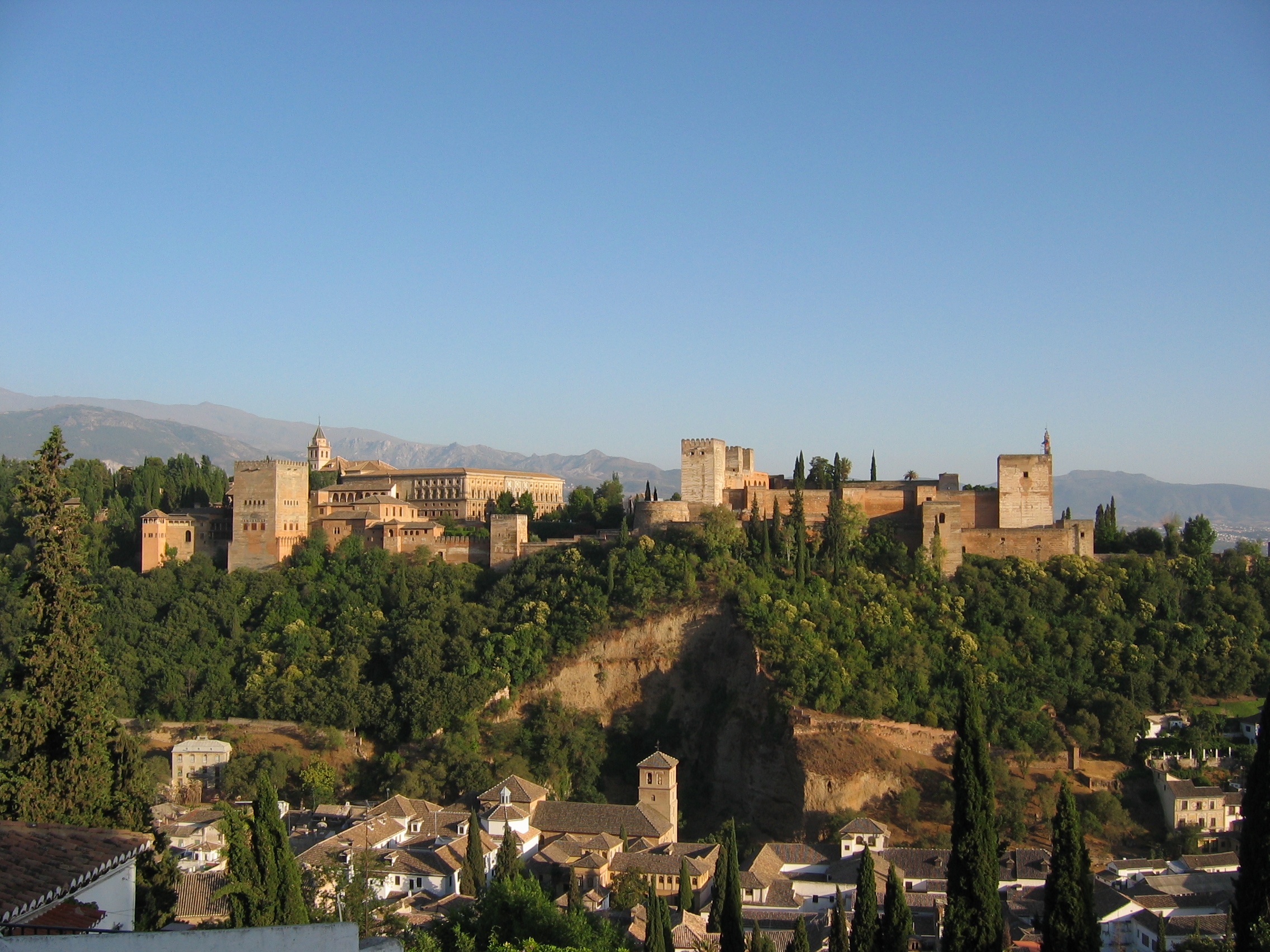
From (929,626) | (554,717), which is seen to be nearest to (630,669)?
(554,717)

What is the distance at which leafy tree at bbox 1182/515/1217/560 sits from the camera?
4631 centimetres

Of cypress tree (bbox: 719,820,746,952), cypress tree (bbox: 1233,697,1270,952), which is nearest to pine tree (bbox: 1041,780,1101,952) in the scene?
cypress tree (bbox: 1233,697,1270,952)

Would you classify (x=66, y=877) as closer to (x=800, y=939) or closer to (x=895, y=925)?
(x=895, y=925)

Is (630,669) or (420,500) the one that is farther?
(420,500)

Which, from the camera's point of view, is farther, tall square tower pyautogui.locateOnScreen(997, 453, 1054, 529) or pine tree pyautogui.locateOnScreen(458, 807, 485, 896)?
tall square tower pyautogui.locateOnScreen(997, 453, 1054, 529)

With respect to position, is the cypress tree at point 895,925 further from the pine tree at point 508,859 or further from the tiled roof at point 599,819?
the tiled roof at point 599,819

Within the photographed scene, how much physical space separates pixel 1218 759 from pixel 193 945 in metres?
38.5

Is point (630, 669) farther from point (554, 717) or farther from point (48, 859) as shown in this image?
point (48, 859)

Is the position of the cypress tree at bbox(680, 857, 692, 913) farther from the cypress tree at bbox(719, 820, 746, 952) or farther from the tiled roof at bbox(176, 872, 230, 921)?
the tiled roof at bbox(176, 872, 230, 921)

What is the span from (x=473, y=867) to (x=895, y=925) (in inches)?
477

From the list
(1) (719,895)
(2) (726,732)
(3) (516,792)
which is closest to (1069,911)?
(1) (719,895)

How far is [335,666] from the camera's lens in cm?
4444

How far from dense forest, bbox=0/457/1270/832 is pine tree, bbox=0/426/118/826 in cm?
2512

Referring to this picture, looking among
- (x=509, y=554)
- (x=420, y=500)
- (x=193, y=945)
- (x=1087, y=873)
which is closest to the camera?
(x=193, y=945)
